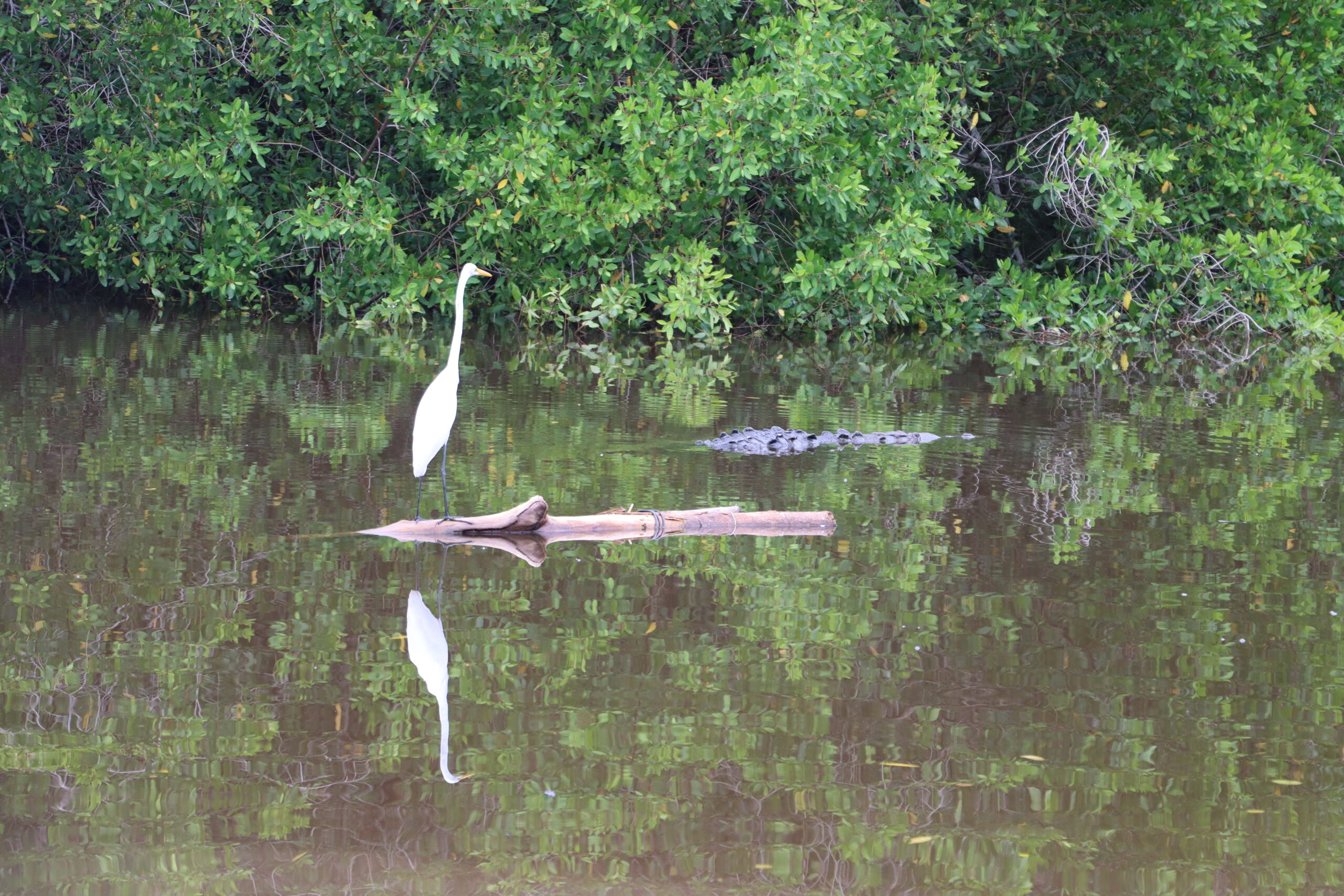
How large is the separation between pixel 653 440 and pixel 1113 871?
22.3 ft

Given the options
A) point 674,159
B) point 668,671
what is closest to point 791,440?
point 668,671

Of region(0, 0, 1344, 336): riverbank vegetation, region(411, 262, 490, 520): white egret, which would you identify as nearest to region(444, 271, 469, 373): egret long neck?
region(411, 262, 490, 520): white egret

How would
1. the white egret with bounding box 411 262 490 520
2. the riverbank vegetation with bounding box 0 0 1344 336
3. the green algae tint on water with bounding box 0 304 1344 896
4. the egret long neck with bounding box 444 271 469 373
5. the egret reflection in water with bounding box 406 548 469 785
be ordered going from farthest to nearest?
the riverbank vegetation with bounding box 0 0 1344 336 < the egret long neck with bounding box 444 271 469 373 < the white egret with bounding box 411 262 490 520 < the egret reflection in water with bounding box 406 548 469 785 < the green algae tint on water with bounding box 0 304 1344 896

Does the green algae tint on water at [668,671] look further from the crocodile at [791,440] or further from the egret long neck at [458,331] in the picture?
the egret long neck at [458,331]

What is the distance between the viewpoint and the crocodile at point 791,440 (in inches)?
401

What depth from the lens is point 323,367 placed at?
14.5 m

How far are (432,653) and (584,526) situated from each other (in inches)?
76.3

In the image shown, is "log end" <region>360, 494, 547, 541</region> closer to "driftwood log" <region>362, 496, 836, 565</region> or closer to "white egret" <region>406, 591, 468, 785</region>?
"driftwood log" <region>362, 496, 836, 565</region>

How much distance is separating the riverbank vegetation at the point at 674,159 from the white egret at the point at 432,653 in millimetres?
10904

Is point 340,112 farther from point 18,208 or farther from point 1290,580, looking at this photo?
point 1290,580

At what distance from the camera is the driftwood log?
7.23m

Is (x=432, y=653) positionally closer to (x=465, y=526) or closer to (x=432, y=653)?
(x=432, y=653)

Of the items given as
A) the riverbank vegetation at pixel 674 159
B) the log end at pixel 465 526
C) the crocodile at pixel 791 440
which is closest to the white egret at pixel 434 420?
the log end at pixel 465 526

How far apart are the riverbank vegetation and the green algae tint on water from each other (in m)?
6.92
